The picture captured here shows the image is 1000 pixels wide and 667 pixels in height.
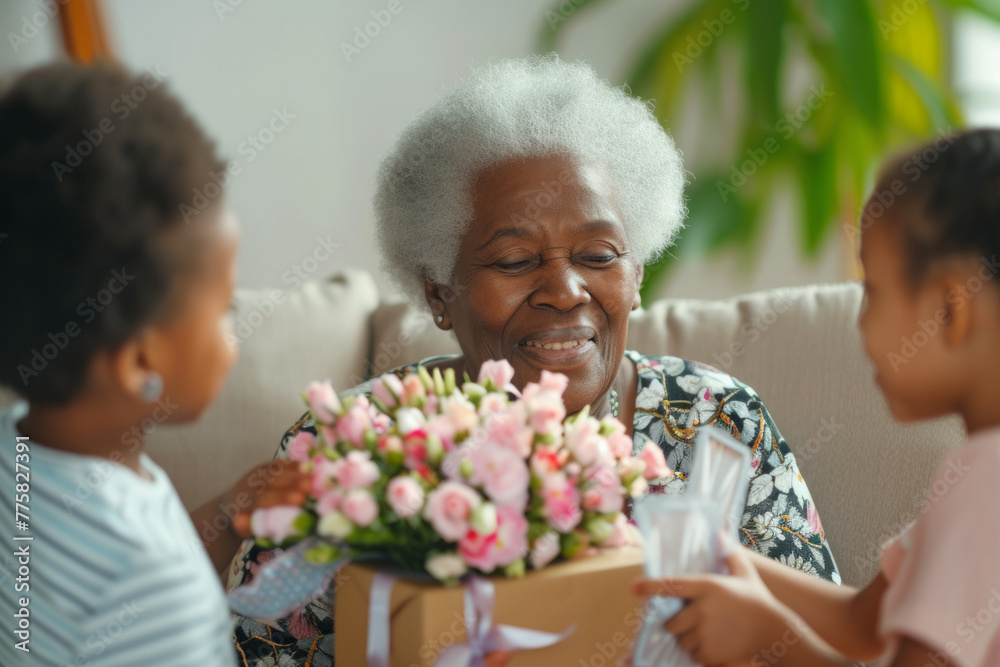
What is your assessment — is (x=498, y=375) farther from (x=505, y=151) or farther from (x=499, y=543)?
(x=505, y=151)

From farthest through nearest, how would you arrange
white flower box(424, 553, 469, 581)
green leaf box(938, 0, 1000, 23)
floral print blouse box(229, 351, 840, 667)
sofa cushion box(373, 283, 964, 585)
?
green leaf box(938, 0, 1000, 23), sofa cushion box(373, 283, 964, 585), floral print blouse box(229, 351, 840, 667), white flower box(424, 553, 469, 581)

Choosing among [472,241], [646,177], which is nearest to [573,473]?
[472,241]

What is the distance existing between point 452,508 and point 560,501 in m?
0.11

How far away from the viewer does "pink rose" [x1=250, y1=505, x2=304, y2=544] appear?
3.04ft

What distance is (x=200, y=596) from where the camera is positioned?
87cm

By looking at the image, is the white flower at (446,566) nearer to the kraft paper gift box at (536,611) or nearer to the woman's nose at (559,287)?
the kraft paper gift box at (536,611)

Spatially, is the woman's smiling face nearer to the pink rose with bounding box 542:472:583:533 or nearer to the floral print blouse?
the floral print blouse

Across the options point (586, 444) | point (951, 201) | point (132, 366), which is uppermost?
point (951, 201)

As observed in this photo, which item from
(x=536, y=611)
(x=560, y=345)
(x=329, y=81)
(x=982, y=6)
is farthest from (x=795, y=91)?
(x=536, y=611)

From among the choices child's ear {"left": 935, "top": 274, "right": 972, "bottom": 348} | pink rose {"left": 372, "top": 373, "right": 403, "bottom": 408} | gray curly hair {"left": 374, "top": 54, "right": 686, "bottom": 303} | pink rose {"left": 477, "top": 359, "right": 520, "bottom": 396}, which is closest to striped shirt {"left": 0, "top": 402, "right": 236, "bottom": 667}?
pink rose {"left": 372, "top": 373, "right": 403, "bottom": 408}

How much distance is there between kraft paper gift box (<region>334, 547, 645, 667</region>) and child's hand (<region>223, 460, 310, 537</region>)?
0.39 feet

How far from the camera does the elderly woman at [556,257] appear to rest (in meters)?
1.63

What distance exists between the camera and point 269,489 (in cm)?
99

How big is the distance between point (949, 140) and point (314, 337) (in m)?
1.49
